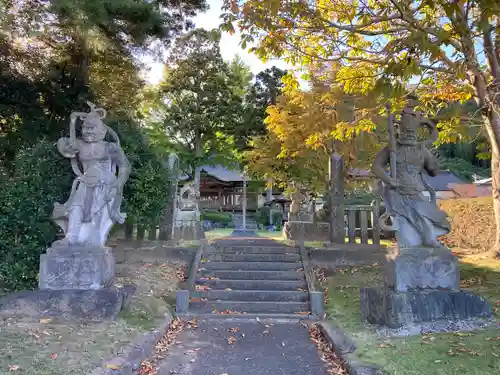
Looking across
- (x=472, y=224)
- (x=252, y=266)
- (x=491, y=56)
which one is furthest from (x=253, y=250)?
(x=472, y=224)

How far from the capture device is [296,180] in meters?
15.1

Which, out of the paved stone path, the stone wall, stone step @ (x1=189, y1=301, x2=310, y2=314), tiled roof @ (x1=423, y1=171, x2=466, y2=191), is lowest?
the paved stone path

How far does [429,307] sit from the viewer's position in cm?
490

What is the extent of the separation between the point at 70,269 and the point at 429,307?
187 inches

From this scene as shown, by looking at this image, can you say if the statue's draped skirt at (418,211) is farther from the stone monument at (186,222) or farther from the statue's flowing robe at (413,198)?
the stone monument at (186,222)

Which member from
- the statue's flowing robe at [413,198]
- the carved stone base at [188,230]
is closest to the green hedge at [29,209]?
the carved stone base at [188,230]

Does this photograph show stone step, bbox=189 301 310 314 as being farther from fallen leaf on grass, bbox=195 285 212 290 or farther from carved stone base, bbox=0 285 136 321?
carved stone base, bbox=0 285 136 321

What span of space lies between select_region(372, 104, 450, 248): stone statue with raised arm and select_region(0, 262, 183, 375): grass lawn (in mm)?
3719

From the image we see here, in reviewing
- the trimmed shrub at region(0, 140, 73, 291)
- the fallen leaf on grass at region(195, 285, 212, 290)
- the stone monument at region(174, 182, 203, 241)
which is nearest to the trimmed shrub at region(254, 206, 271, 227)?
the stone monument at region(174, 182, 203, 241)

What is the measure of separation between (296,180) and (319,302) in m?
8.79

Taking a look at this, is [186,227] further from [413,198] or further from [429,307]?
[429,307]

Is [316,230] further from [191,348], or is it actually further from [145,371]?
[145,371]

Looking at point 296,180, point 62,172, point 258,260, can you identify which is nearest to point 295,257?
point 258,260

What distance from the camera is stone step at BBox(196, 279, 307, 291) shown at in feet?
24.7
